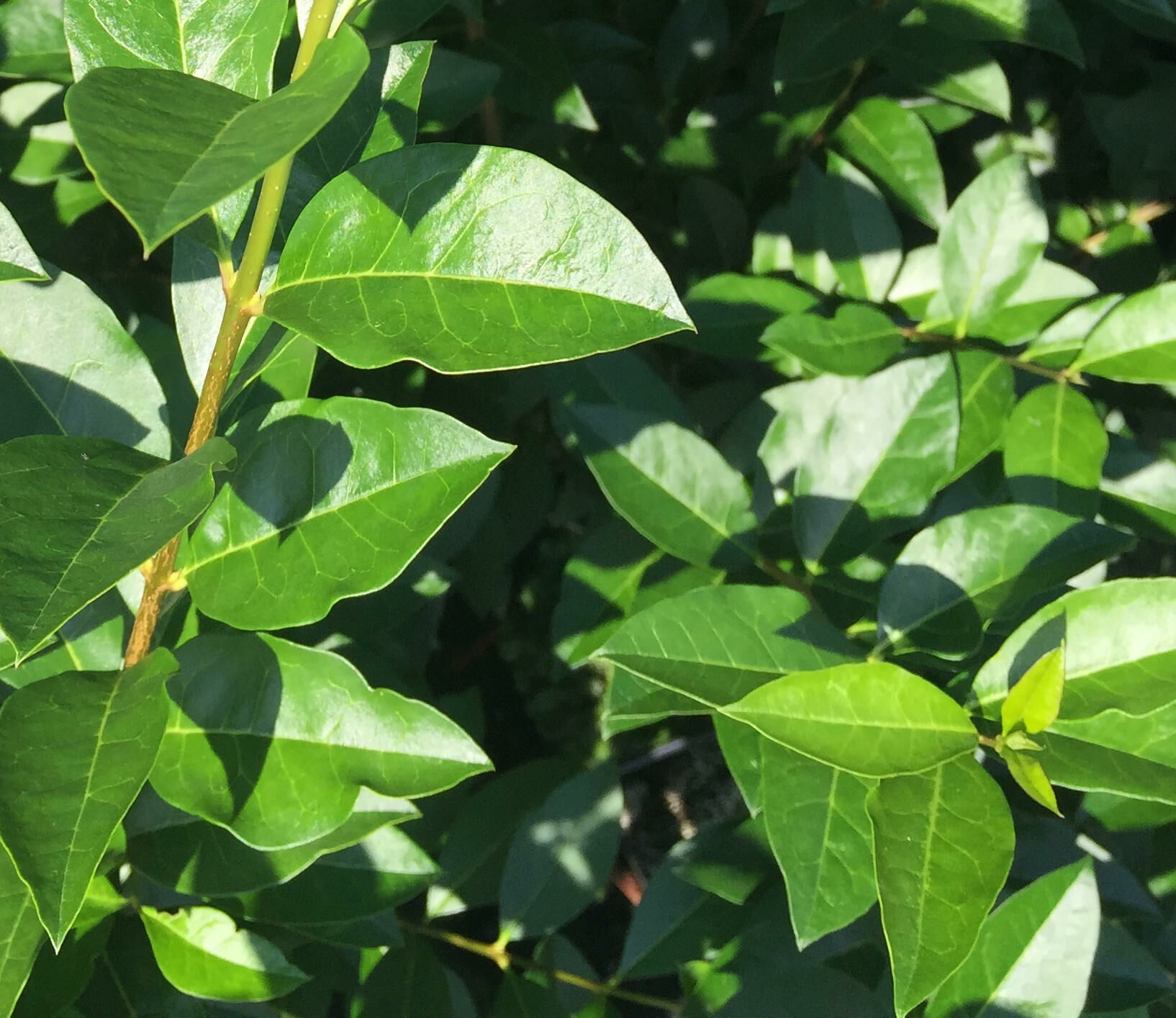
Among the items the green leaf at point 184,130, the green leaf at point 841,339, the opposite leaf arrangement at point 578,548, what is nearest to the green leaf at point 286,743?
the opposite leaf arrangement at point 578,548

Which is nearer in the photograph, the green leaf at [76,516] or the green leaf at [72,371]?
the green leaf at [76,516]

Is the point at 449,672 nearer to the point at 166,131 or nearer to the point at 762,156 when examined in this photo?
the point at 762,156

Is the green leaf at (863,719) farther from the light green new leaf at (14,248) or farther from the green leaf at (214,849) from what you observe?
the light green new leaf at (14,248)

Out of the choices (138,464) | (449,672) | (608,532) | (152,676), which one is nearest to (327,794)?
(152,676)

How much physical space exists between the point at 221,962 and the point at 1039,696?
586 millimetres

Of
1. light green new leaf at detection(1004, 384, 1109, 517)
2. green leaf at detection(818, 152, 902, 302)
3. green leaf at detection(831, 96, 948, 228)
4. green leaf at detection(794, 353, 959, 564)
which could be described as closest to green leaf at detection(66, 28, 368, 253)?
green leaf at detection(794, 353, 959, 564)

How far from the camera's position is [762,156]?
51.6 inches

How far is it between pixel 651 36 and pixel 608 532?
79cm

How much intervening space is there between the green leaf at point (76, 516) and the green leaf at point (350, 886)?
1.31 ft

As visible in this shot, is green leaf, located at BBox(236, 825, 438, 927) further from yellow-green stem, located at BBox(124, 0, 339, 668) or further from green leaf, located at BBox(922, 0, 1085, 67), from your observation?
green leaf, located at BBox(922, 0, 1085, 67)

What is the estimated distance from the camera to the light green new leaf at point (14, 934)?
0.58 metres

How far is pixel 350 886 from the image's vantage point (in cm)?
81

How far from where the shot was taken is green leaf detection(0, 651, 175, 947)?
50cm

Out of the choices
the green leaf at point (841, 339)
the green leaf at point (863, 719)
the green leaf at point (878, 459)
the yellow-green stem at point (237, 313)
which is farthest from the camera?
the green leaf at point (841, 339)
